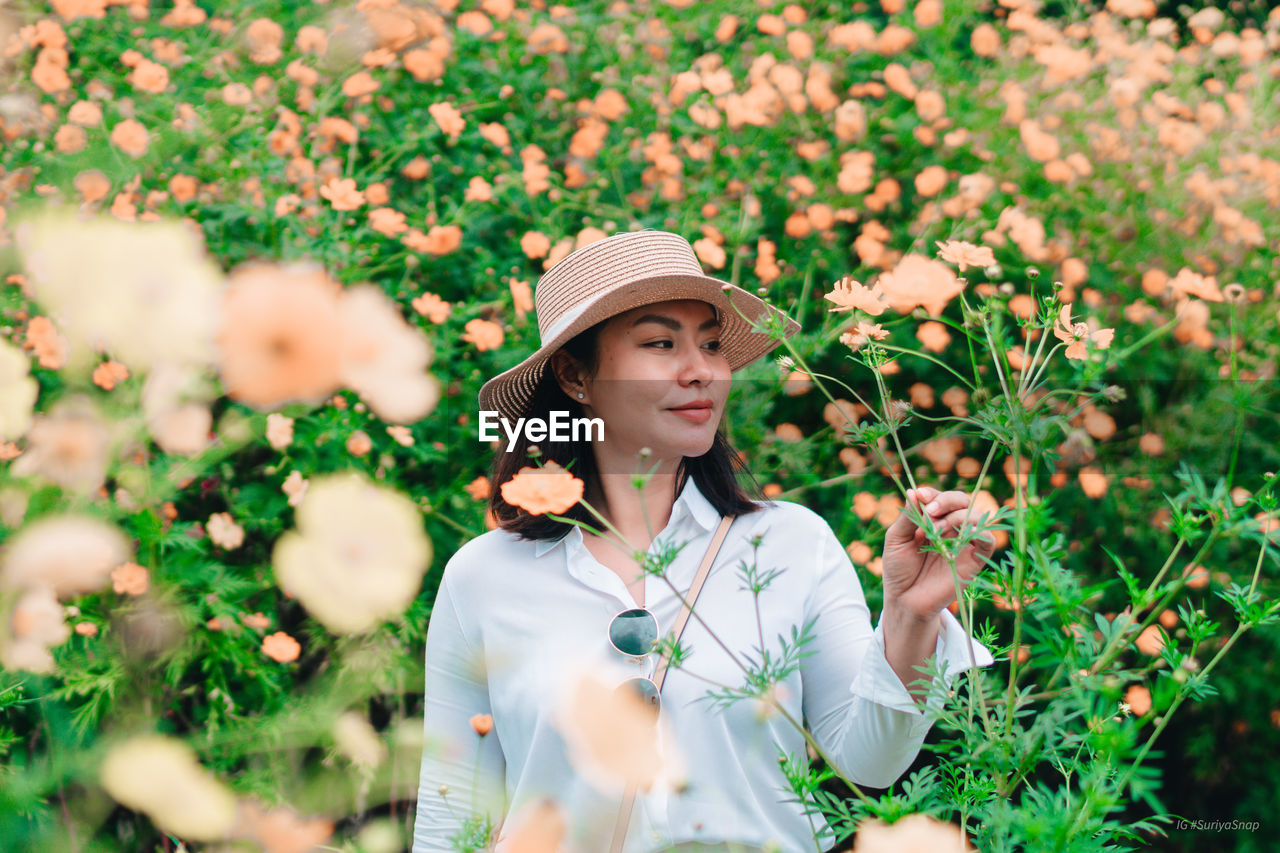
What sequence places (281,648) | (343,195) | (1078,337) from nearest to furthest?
(1078,337) < (281,648) < (343,195)

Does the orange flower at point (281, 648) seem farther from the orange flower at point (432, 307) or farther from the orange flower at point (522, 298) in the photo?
the orange flower at point (522, 298)

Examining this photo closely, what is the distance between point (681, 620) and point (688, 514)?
0.32m

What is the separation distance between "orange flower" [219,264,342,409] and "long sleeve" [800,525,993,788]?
2.63ft

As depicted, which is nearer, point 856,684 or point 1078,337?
point 1078,337

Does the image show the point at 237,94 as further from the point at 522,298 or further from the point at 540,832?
the point at 540,832

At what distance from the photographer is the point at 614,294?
53.1 inches

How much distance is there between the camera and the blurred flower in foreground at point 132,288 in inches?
7.0

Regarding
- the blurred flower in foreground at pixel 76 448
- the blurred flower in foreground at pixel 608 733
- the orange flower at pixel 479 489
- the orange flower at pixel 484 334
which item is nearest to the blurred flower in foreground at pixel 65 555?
the blurred flower in foreground at pixel 76 448

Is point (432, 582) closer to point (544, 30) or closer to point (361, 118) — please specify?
point (361, 118)

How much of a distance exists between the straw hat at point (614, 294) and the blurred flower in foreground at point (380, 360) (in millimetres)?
1098

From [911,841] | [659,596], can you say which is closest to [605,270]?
[659,596]

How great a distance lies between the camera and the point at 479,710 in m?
1.47

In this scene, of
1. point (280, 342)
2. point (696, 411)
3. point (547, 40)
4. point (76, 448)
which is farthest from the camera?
point (547, 40)

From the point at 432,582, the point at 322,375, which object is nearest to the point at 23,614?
the point at 322,375
